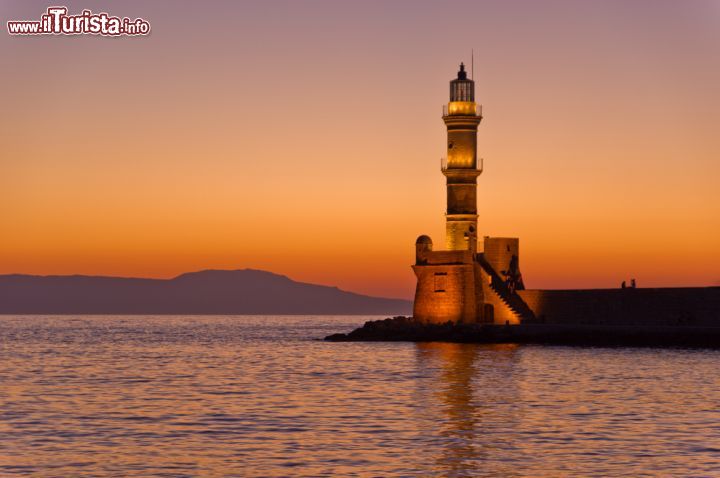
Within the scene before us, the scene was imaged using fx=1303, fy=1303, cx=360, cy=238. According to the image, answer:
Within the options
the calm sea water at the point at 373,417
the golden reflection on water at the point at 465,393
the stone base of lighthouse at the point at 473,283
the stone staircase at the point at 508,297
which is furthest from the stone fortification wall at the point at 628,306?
the calm sea water at the point at 373,417

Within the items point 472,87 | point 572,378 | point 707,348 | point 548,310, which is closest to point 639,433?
point 572,378

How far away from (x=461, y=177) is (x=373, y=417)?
38961 millimetres

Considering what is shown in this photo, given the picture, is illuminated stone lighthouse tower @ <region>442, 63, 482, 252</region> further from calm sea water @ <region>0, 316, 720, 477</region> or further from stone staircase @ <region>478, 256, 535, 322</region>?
calm sea water @ <region>0, 316, 720, 477</region>

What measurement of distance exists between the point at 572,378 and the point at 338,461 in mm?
21572

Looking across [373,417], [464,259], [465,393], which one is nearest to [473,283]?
[464,259]

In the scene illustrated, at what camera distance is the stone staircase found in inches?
2648

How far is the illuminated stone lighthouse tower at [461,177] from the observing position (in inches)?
2758

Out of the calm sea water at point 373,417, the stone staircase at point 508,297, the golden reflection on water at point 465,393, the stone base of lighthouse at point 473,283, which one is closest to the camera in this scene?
the calm sea water at point 373,417

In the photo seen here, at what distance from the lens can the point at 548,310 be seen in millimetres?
67188

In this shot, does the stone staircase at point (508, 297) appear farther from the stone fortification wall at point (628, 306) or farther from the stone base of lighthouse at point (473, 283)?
the stone fortification wall at point (628, 306)

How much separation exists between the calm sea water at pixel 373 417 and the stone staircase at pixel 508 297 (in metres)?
9.52

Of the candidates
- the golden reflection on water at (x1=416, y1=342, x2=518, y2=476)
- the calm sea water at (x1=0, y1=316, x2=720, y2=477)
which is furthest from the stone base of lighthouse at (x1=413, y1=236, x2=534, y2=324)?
the calm sea water at (x1=0, y1=316, x2=720, y2=477)

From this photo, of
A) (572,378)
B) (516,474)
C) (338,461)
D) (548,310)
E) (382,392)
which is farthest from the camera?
(548,310)

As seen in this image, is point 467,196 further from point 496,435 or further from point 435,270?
point 496,435
